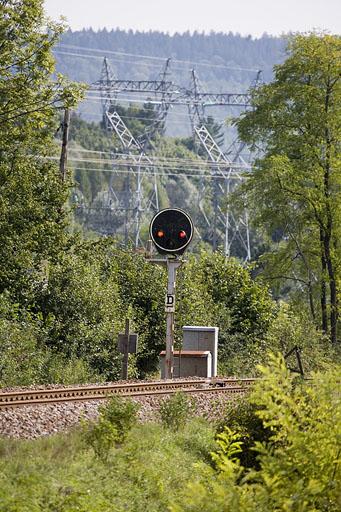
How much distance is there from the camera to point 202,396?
19141 millimetres

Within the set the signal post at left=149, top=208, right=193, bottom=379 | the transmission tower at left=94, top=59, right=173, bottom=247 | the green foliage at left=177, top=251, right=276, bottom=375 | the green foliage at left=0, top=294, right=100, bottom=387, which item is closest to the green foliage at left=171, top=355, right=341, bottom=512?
the green foliage at left=0, top=294, right=100, bottom=387

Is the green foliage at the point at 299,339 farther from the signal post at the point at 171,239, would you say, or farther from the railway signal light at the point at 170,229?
the railway signal light at the point at 170,229

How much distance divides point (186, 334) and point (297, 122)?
16256mm

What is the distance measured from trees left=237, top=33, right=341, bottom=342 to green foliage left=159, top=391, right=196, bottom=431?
77.3ft

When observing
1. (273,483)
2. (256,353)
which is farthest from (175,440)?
(256,353)

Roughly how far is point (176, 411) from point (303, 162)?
25972 millimetres

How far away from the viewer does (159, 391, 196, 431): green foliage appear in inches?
615

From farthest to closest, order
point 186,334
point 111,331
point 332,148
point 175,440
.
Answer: point 332,148, point 111,331, point 186,334, point 175,440

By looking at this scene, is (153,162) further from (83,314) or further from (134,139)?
(83,314)

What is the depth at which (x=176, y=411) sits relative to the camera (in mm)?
16016

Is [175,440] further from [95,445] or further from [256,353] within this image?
[256,353]

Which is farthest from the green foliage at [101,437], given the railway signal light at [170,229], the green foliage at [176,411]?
the railway signal light at [170,229]

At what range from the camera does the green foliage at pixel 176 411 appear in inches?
615

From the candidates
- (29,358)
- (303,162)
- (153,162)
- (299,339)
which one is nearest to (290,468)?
(29,358)
